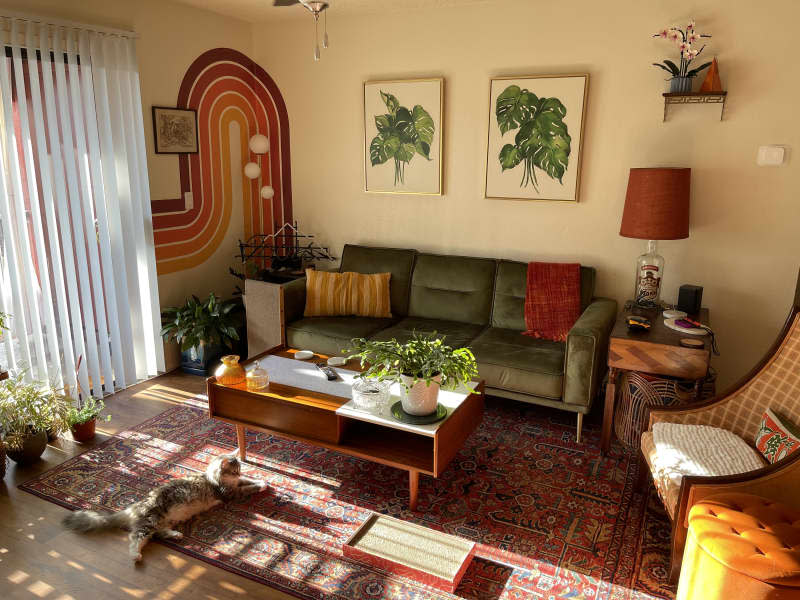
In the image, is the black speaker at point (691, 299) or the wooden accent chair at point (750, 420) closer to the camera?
the wooden accent chair at point (750, 420)

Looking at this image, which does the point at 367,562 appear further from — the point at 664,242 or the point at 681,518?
the point at 664,242

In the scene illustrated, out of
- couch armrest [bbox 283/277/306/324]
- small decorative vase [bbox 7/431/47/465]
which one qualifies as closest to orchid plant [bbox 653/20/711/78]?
couch armrest [bbox 283/277/306/324]

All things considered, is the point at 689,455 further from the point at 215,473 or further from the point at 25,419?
the point at 25,419

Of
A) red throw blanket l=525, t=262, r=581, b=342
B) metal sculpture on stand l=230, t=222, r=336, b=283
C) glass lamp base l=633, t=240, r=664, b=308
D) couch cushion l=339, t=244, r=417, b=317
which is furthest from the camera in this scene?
metal sculpture on stand l=230, t=222, r=336, b=283

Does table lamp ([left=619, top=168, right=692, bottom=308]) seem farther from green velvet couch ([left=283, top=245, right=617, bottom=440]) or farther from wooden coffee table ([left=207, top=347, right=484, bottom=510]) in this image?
wooden coffee table ([left=207, top=347, right=484, bottom=510])

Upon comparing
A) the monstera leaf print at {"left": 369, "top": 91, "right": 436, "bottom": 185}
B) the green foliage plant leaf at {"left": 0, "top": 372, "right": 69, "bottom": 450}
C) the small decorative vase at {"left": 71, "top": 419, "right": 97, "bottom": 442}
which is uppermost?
the monstera leaf print at {"left": 369, "top": 91, "right": 436, "bottom": 185}

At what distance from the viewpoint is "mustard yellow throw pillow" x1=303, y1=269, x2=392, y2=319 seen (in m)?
4.22

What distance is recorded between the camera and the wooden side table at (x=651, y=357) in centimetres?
292

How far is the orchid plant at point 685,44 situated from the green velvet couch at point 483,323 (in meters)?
1.28

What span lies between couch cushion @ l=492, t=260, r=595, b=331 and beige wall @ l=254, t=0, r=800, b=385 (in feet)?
0.67

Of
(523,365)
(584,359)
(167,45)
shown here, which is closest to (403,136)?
(167,45)

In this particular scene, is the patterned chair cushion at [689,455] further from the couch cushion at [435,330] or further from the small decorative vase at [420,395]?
the couch cushion at [435,330]

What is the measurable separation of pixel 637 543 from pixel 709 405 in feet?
2.22

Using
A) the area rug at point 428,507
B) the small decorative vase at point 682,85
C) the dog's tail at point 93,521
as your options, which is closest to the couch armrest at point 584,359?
the area rug at point 428,507
